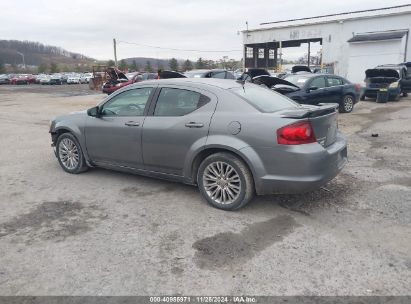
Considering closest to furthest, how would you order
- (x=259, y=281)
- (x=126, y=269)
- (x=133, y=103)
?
(x=259, y=281)
(x=126, y=269)
(x=133, y=103)

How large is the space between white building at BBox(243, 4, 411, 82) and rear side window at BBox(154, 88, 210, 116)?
2810 centimetres

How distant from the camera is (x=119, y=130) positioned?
521 centimetres

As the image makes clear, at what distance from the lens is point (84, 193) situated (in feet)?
16.8

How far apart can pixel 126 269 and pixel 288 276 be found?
1.38 m

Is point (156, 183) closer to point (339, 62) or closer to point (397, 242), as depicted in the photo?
point (397, 242)

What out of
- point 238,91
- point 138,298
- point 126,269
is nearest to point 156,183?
point 238,91

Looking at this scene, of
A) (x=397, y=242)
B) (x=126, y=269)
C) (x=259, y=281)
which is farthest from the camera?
(x=397, y=242)

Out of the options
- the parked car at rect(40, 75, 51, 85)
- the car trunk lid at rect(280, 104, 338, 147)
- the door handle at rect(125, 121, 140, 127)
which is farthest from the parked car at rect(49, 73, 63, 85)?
the car trunk lid at rect(280, 104, 338, 147)

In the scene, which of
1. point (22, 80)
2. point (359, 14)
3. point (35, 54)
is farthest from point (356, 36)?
point (35, 54)

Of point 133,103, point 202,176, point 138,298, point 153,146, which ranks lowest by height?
point 138,298

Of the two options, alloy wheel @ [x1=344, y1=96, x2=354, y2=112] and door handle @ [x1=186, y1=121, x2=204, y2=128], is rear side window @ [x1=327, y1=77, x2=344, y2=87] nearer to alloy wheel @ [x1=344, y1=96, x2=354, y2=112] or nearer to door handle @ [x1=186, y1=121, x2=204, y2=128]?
alloy wheel @ [x1=344, y1=96, x2=354, y2=112]

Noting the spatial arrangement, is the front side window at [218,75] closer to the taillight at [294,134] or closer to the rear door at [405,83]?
the rear door at [405,83]

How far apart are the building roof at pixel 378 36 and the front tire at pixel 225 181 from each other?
28.6 m

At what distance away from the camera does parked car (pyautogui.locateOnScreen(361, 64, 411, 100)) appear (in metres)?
16.2
